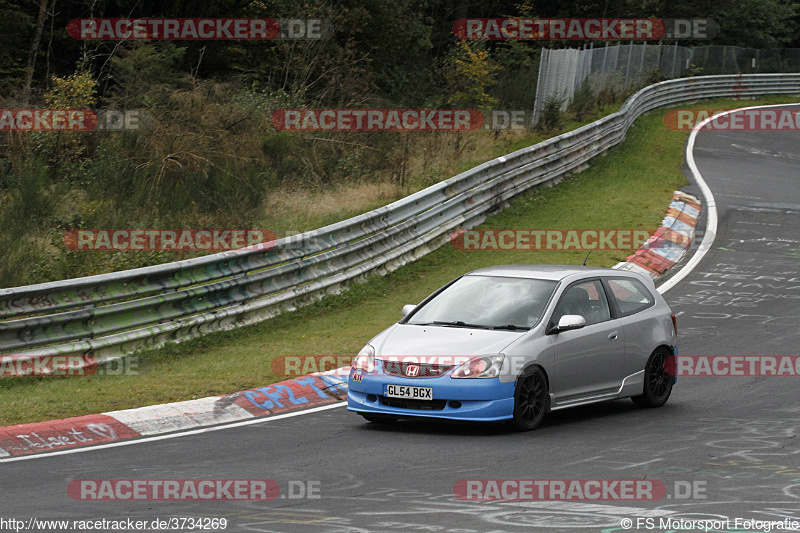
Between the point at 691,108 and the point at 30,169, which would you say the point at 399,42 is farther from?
the point at 30,169

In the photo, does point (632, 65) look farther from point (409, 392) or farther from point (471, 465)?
point (471, 465)

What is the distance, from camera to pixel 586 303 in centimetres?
1034

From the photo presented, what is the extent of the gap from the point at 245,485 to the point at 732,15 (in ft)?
192

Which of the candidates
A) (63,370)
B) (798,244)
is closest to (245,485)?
(63,370)

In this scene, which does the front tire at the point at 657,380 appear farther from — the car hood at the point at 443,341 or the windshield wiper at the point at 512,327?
the car hood at the point at 443,341
